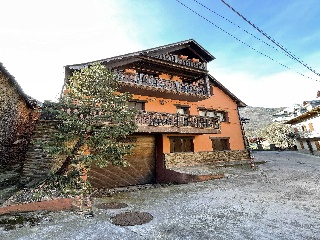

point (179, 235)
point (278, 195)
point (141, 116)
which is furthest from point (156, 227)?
point (141, 116)

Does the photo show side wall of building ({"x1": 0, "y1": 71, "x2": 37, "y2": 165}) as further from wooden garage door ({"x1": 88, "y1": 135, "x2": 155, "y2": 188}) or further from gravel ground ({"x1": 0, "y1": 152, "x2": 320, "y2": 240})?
gravel ground ({"x1": 0, "y1": 152, "x2": 320, "y2": 240})

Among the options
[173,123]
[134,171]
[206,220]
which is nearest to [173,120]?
[173,123]

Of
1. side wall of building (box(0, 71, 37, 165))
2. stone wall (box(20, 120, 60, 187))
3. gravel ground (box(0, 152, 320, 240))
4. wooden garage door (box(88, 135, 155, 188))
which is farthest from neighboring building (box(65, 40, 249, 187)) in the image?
gravel ground (box(0, 152, 320, 240))

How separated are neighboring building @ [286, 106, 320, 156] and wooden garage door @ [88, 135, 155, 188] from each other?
27.3 m

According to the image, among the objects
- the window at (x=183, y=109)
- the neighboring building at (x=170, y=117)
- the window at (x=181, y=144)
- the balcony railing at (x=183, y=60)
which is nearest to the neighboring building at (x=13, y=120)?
the neighboring building at (x=170, y=117)

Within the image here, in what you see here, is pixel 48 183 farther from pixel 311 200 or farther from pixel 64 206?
pixel 311 200

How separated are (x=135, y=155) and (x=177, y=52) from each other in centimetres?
1037

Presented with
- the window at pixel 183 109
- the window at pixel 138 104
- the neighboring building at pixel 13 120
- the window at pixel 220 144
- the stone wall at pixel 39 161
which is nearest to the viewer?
the stone wall at pixel 39 161

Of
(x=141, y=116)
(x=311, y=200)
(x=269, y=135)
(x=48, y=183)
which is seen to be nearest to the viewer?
(x=311, y=200)

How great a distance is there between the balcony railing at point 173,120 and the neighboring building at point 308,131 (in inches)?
888

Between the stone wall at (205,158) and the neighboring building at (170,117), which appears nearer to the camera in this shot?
the neighboring building at (170,117)

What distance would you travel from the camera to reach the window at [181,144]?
16.4m

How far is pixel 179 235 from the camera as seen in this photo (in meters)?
4.79

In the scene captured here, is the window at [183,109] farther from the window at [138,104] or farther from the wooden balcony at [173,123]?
the window at [138,104]
